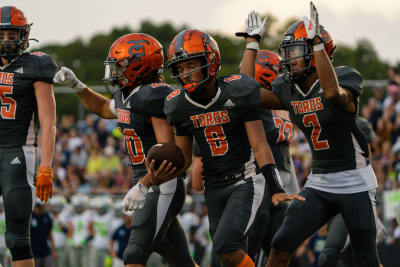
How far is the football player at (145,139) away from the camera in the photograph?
5980 millimetres

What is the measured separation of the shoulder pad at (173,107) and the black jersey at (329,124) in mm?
904

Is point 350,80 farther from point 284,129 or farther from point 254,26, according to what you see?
point 284,129

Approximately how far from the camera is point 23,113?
657cm

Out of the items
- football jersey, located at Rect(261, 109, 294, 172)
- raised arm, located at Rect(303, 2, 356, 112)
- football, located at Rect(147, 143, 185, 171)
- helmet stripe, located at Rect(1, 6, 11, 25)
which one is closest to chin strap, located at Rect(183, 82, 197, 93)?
football, located at Rect(147, 143, 185, 171)

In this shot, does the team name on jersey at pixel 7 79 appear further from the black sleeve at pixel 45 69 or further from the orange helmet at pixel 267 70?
the orange helmet at pixel 267 70

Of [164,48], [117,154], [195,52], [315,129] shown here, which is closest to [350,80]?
[315,129]

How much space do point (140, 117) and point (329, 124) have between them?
1.55 m

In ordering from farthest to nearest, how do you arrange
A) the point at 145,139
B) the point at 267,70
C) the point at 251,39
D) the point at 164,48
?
the point at 164,48 < the point at 267,70 < the point at 251,39 < the point at 145,139

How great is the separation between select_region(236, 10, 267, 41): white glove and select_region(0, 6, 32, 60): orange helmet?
77.1 inches

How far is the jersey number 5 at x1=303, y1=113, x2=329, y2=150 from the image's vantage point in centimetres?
613

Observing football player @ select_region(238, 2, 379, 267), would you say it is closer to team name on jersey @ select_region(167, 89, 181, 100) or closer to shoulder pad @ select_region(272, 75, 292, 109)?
shoulder pad @ select_region(272, 75, 292, 109)

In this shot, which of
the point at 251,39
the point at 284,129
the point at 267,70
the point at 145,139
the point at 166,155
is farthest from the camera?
the point at 267,70

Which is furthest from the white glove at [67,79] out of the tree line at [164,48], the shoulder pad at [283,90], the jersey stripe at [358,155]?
the tree line at [164,48]

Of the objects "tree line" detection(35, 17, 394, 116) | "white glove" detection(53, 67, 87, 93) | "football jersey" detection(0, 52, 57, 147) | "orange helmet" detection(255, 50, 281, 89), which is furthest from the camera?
"tree line" detection(35, 17, 394, 116)
